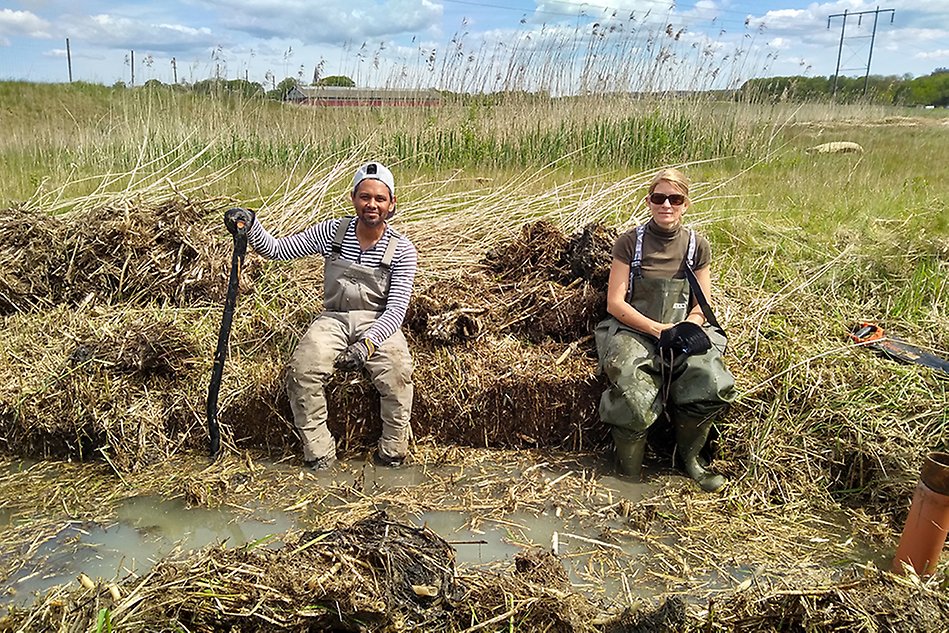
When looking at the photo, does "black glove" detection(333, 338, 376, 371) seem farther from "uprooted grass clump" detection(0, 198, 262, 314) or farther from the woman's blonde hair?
the woman's blonde hair

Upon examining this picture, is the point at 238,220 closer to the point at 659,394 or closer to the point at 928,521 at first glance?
the point at 659,394

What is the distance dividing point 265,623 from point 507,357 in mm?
2006

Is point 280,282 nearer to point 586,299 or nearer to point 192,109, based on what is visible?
point 586,299

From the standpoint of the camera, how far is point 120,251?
436 cm

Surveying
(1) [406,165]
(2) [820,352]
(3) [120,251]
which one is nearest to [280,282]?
(3) [120,251]

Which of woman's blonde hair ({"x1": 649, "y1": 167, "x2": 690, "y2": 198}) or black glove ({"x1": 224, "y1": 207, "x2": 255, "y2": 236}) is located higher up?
woman's blonde hair ({"x1": 649, "y1": 167, "x2": 690, "y2": 198})

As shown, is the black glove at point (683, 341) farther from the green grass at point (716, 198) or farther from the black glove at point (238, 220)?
the black glove at point (238, 220)

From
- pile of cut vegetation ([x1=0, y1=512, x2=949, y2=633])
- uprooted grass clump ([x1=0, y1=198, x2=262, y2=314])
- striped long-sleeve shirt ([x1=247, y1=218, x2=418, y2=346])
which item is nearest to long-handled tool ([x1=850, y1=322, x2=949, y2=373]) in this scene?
pile of cut vegetation ([x1=0, y1=512, x2=949, y2=633])

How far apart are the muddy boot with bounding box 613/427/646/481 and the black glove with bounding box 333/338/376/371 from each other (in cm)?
128

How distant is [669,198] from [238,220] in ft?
7.05

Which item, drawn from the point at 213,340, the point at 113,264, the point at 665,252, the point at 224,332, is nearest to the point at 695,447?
the point at 665,252

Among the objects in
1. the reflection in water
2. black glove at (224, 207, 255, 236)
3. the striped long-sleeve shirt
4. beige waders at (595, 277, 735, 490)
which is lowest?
the reflection in water

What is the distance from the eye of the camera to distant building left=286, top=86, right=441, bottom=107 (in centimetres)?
897

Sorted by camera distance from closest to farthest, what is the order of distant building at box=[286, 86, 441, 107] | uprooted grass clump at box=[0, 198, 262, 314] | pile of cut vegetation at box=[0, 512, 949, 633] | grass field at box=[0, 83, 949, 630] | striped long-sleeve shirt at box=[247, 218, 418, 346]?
pile of cut vegetation at box=[0, 512, 949, 633] → grass field at box=[0, 83, 949, 630] → striped long-sleeve shirt at box=[247, 218, 418, 346] → uprooted grass clump at box=[0, 198, 262, 314] → distant building at box=[286, 86, 441, 107]
